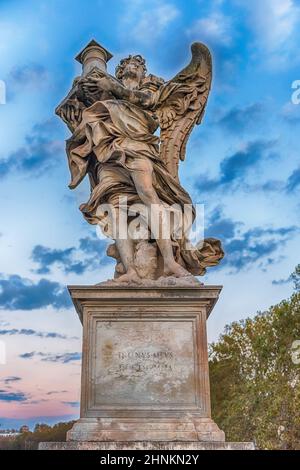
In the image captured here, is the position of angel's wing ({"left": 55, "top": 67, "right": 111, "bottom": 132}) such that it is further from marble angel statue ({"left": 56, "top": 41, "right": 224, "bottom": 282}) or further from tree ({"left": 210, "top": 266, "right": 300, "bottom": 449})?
tree ({"left": 210, "top": 266, "right": 300, "bottom": 449})

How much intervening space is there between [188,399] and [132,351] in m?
0.90

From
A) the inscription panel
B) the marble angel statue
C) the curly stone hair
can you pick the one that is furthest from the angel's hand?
the inscription panel

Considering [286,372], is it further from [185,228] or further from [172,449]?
[172,449]

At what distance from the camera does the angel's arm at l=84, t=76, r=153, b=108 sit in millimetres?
8664

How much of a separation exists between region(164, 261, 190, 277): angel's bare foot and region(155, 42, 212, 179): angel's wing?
2.00 metres

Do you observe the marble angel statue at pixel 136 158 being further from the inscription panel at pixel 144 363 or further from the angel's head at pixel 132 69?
the inscription panel at pixel 144 363

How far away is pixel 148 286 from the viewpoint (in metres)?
7.23

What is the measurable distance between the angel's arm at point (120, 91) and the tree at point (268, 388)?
1785cm

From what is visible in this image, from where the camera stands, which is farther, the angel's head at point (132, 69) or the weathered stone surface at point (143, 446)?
the angel's head at point (132, 69)

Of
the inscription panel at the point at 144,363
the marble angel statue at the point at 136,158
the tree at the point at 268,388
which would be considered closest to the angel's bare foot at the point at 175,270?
the marble angel statue at the point at 136,158

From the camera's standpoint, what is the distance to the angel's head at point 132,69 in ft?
30.3

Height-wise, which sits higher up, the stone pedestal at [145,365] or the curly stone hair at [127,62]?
the curly stone hair at [127,62]

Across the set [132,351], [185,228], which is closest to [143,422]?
[132,351]

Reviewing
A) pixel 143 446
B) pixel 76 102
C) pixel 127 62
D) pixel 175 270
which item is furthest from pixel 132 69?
pixel 143 446
